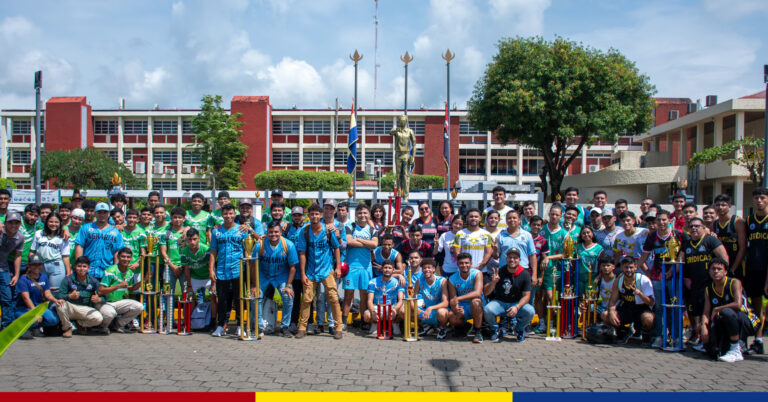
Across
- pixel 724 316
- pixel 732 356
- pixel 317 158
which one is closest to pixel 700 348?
pixel 732 356

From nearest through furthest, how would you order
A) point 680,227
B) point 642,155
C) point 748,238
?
1. point 748,238
2. point 680,227
3. point 642,155

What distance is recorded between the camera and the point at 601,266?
727 centimetres

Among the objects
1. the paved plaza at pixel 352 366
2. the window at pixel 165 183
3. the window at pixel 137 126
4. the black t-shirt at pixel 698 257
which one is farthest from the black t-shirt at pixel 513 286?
the window at pixel 137 126

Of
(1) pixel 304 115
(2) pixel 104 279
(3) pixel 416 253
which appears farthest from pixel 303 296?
(1) pixel 304 115

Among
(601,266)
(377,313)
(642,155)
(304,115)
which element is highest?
(304,115)

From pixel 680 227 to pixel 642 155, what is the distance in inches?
1194

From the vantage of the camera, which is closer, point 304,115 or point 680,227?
point 680,227

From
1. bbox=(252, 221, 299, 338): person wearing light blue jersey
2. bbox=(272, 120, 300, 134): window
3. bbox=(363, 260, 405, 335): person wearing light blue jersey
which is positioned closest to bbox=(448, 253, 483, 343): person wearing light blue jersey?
bbox=(363, 260, 405, 335): person wearing light blue jersey

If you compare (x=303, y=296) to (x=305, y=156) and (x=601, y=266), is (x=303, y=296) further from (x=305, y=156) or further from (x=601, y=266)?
(x=305, y=156)

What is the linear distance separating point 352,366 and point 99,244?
4.28 metres

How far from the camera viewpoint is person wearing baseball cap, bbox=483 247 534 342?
718cm

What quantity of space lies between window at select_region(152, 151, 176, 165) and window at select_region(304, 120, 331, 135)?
11108 mm

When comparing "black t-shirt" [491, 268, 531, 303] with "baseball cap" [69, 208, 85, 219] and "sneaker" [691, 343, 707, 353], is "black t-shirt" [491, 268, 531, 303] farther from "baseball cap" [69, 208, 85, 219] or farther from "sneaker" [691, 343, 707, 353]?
"baseball cap" [69, 208, 85, 219]

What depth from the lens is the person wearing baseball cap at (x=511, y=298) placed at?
718cm
